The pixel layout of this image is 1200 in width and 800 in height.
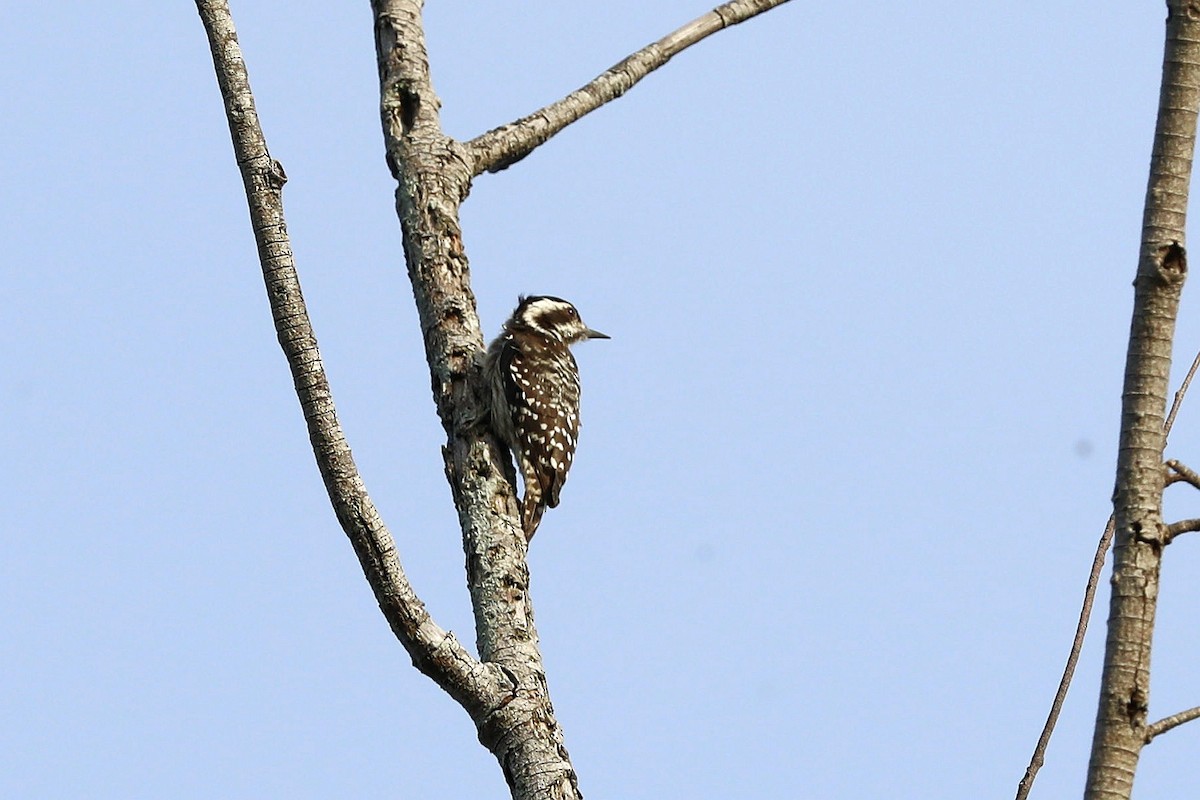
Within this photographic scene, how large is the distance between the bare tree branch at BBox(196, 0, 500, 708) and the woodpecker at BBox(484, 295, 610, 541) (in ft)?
3.61

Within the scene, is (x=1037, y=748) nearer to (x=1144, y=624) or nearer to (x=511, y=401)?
(x=1144, y=624)

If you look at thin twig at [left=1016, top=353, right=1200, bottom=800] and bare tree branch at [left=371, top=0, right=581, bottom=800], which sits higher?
bare tree branch at [left=371, top=0, right=581, bottom=800]

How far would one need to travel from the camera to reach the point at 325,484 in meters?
3.77

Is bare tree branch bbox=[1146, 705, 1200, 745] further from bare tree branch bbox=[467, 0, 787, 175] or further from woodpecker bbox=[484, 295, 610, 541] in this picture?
bare tree branch bbox=[467, 0, 787, 175]

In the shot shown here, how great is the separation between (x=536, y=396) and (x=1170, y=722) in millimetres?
3414

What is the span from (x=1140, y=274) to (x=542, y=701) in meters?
1.93

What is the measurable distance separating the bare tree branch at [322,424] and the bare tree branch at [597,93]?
1117 millimetres

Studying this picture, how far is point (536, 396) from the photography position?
5758 mm

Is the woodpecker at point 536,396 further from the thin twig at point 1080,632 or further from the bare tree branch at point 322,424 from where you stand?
the thin twig at point 1080,632

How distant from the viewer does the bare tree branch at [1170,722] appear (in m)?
2.60

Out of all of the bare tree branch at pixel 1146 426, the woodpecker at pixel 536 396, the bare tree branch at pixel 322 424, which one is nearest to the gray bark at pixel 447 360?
the bare tree branch at pixel 322 424

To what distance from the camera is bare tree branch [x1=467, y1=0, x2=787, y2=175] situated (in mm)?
5035

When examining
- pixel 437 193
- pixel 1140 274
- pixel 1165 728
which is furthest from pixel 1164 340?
pixel 437 193

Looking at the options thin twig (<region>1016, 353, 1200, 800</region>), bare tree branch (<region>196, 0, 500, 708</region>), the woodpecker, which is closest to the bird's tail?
the woodpecker
